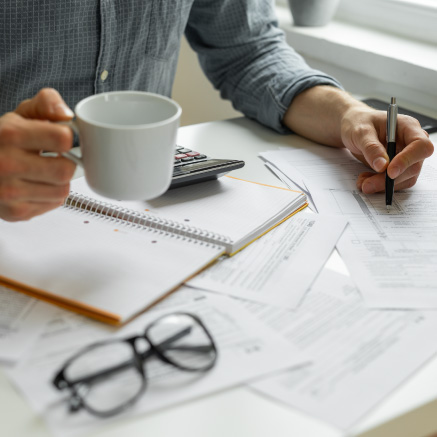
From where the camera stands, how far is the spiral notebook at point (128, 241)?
0.58 meters

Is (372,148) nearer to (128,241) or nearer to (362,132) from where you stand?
(362,132)

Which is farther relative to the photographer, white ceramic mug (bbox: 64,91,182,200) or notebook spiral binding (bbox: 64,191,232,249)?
notebook spiral binding (bbox: 64,191,232,249)

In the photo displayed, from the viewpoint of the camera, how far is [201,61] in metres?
1.32

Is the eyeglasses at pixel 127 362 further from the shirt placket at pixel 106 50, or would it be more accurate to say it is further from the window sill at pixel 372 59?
the window sill at pixel 372 59

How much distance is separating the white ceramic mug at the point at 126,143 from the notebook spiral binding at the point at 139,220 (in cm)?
10

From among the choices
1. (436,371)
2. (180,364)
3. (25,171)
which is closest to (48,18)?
(25,171)

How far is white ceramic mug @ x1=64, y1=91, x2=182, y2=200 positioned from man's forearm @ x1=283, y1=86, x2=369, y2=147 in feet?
1.56

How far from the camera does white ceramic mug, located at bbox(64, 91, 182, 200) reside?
1.82 feet

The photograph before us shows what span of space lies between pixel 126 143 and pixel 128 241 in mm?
155

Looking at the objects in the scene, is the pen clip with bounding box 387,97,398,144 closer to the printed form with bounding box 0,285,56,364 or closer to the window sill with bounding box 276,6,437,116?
the window sill with bounding box 276,6,437,116

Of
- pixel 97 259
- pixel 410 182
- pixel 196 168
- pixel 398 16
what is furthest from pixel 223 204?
pixel 398 16

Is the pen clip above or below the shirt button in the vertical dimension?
above

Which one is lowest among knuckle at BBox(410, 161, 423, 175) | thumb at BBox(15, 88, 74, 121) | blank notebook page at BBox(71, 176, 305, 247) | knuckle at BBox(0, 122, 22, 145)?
blank notebook page at BBox(71, 176, 305, 247)

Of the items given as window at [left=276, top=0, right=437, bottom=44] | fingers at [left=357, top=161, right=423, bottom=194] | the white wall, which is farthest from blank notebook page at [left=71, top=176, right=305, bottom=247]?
the white wall
